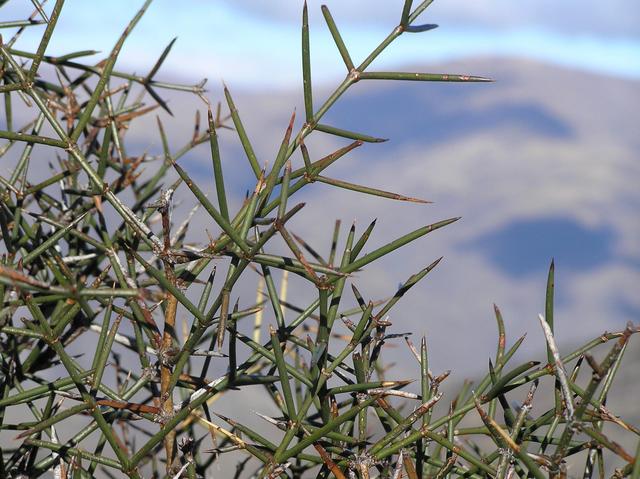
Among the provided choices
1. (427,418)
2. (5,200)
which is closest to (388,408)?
(427,418)

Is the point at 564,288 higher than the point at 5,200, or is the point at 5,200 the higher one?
the point at 5,200

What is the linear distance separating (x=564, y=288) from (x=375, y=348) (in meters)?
12.0

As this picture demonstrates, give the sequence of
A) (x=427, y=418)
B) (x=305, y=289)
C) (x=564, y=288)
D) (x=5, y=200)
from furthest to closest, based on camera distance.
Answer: (x=564, y=288) < (x=305, y=289) < (x=5, y=200) < (x=427, y=418)

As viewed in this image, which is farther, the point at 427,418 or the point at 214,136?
the point at 427,418

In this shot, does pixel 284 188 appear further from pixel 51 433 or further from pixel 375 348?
pixel 51 433

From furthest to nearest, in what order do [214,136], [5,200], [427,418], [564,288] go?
[564,288] < [5,200] < [427,418] < [214,136]

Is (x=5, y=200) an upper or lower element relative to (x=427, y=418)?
upper

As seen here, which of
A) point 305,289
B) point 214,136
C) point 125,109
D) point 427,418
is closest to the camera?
point 214,136

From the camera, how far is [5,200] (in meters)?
0.94

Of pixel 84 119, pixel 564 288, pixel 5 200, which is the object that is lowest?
pixel 564 288

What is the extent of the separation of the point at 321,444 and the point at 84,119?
0.39 m

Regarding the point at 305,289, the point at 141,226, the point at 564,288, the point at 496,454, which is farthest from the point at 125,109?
the point at 564,288

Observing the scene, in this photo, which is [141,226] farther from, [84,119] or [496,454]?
[496,454]

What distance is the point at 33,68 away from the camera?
2.44ft
